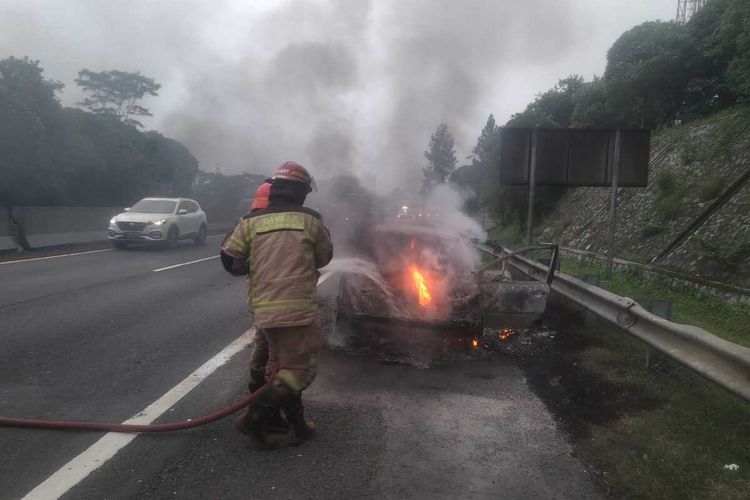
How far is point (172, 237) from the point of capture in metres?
17.5

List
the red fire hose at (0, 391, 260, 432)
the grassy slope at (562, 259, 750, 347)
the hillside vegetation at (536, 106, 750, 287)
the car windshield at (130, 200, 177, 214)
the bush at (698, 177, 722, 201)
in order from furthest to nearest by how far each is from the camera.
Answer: the car windshield at (130, 200, 177, 214)
the bush at (698, 177, 722, 201)
the hillside vegetation at (536, 106, 750, 287)
the grassy slope at (562, 259, 750, 347)
the red fire hose at (0, 391, 260, 432)

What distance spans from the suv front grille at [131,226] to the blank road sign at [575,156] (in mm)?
10479

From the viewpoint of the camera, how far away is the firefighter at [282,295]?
11.5 ft

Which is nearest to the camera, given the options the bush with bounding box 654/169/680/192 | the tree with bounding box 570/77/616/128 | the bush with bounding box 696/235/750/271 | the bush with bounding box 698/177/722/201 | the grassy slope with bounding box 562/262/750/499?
the grassy slope with bounding box 562/262/750/499

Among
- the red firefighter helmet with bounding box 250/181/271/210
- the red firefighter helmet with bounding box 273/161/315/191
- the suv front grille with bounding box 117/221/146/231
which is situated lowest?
the suv front grille with bounding box 117/221/146/231

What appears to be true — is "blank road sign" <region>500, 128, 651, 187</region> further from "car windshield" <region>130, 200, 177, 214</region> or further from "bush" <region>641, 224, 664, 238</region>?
"car windshield" <region>130, 200, 177, 214</region>

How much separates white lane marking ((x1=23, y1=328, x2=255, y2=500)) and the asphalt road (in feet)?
0.09

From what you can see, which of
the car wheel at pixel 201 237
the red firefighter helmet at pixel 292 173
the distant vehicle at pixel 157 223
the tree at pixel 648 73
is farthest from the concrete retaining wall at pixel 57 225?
the tree at pixel 648 73

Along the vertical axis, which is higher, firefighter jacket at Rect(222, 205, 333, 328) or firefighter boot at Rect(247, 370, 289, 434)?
firefighter jacket at Rect(222, 205, 333, 328)

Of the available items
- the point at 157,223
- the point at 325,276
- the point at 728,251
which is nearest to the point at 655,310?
the point at 728,251

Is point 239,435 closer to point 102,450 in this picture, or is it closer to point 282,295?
point 102,450

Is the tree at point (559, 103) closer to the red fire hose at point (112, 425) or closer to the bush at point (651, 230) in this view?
the bush at point (651, 230)

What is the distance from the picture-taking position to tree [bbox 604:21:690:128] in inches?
614

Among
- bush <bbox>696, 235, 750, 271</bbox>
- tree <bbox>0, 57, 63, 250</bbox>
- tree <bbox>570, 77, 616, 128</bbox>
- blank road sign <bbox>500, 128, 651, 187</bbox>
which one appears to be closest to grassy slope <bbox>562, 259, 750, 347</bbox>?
bush <bbox>696, 235, 750, 271</bbox>
